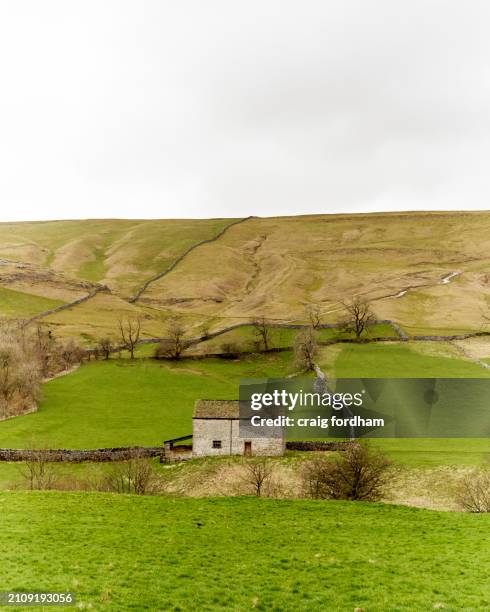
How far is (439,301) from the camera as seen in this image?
124m

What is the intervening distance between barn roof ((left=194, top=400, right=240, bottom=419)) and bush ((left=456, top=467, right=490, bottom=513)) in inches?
878

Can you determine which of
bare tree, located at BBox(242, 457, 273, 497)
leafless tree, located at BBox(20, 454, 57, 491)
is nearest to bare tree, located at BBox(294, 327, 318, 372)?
bare tree, located at BBox(242, 457, 273, 497)

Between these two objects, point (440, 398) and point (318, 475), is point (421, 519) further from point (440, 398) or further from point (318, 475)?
point (440, 398)

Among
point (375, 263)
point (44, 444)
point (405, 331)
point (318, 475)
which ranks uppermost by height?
point (375, 263)

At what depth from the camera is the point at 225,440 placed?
171 ft

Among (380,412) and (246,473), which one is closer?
(246,473)

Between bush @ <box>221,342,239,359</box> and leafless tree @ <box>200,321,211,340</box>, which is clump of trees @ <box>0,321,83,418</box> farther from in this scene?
bush @ <box>221,342,239,359</box>

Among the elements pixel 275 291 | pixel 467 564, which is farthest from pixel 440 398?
pixel 275 291

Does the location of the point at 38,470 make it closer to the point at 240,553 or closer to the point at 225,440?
the point at 225,440

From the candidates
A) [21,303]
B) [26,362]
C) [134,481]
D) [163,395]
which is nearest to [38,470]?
[134,481]

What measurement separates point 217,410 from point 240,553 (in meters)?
32.1

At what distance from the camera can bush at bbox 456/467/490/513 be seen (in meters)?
32.9

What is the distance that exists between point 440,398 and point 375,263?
121 meters

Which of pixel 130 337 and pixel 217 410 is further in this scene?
pixel 130 337
